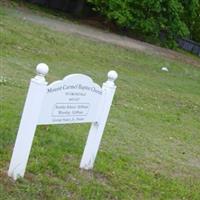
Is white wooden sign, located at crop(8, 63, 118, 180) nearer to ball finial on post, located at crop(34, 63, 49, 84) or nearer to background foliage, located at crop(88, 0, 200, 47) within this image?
ball finial on post, located at crop(34, 63, 49, 84)

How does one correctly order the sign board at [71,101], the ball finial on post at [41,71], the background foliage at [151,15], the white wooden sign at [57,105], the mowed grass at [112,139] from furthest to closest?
the background foliage at [151,15] → the mowed grass at [112,139] → the sign board at [71,101] → the white wooden sign at [57,105] → the ball finial on post at [41,71]

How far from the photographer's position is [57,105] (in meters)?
5.75

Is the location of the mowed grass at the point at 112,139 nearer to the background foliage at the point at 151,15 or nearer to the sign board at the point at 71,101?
the sign board at the point at 71,101

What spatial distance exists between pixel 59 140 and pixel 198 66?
19273 millimetres

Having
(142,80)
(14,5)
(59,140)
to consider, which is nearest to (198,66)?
(14,5)

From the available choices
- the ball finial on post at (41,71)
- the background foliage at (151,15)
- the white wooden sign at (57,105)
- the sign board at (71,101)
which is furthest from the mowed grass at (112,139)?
the background foliage at (151,15)

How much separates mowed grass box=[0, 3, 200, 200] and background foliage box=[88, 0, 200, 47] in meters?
10.5

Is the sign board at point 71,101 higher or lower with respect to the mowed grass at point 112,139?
higher

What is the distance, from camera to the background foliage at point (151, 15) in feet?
91.1

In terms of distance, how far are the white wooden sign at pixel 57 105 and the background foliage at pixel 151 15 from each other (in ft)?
69.6

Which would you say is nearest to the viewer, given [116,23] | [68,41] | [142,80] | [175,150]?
[175,150]

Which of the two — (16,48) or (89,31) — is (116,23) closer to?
(89,31)

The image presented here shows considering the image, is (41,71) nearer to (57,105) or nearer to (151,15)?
(57,105)

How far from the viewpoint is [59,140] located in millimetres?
7449
